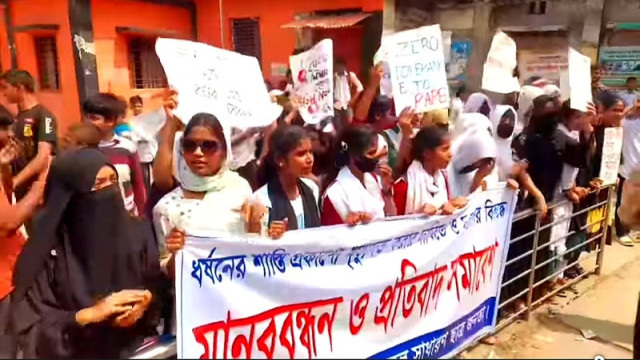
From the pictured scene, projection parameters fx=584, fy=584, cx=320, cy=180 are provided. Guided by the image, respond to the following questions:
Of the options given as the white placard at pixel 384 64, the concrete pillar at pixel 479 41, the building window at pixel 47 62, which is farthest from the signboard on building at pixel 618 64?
the building window at pixel 47 62

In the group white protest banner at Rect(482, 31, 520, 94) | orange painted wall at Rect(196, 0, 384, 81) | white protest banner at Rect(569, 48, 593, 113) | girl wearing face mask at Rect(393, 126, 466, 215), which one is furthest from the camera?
orange painted wall at Rect(196, 0, 384, 81)

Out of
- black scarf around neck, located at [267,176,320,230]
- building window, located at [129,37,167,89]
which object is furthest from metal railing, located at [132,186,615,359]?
building window, located at [129,37,167,89]

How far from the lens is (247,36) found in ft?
45.7

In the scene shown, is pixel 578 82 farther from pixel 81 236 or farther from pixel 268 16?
pixel 268 16

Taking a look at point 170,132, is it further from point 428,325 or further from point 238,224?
point 428,325

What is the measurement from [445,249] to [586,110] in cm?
221

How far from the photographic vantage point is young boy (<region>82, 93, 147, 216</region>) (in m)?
4.08

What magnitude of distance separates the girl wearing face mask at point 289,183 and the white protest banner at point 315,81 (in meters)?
1.86

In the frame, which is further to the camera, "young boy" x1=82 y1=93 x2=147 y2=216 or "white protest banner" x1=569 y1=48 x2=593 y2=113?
"white protest banner" x1=569 y1=48 x2=593 y2=113

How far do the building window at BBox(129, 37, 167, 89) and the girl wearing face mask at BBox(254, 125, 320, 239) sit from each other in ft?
34.0

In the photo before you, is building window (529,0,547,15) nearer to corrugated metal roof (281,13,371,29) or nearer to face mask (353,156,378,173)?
corrugated metal roof (281,13,371,29)

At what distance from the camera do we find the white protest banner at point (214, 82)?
3275mm

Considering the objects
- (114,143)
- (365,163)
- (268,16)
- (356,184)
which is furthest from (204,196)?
(268,16)

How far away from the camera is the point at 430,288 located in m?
3.22
